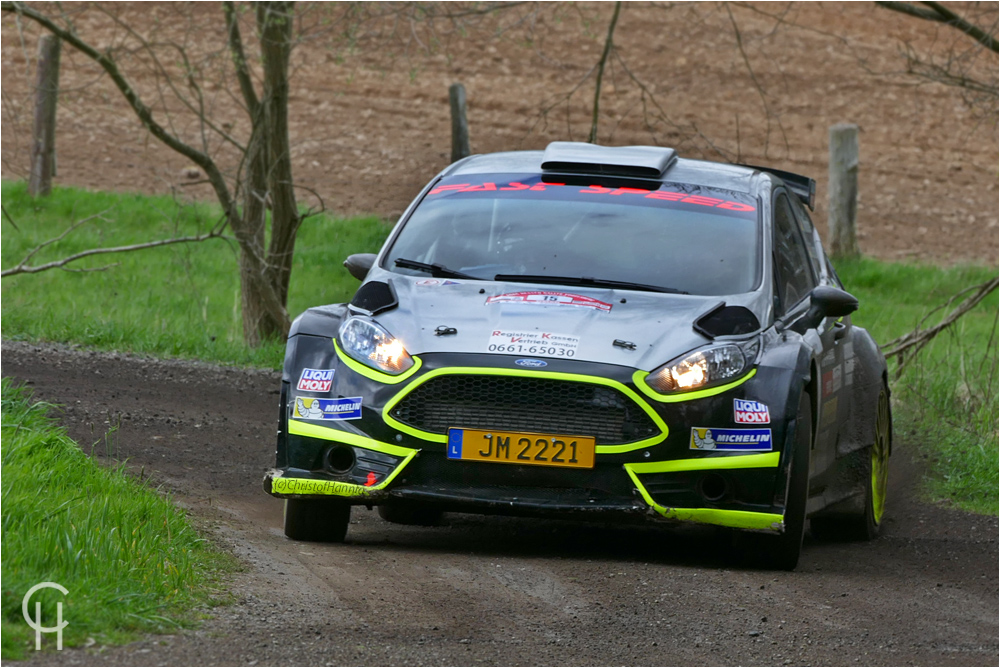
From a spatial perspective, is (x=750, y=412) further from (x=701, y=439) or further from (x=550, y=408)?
(x=550, y=408)

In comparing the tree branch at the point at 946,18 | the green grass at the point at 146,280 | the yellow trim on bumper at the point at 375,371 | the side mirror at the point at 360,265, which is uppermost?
the tree branch at the point at 946,18

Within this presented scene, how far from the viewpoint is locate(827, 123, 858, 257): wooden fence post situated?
18381mm

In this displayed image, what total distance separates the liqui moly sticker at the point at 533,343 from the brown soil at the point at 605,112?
1525 centimetres

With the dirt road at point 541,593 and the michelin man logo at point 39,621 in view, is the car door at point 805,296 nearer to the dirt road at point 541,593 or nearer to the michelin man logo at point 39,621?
the dirt road at point 541,593

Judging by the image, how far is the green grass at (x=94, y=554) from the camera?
4.23m

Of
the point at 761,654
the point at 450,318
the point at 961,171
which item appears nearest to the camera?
the point at 761,654

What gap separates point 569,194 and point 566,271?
674 millimetres

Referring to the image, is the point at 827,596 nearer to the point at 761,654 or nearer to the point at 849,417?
the point at 761,654

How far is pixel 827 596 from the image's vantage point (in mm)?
5664

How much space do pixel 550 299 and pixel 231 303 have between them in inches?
369

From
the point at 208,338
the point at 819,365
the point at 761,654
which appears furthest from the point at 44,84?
the point at 761,654

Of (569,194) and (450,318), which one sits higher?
(569,194)

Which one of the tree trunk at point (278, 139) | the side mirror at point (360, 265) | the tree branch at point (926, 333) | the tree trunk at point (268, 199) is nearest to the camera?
the side mirror at point (360, 265)

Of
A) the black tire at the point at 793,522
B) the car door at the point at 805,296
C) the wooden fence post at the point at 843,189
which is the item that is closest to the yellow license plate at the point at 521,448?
the black tire at the point at 793,522
